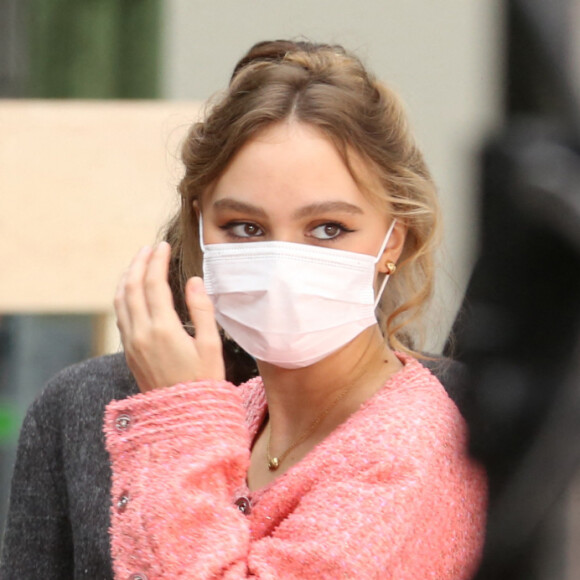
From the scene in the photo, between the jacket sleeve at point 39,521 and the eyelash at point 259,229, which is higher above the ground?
the eyelash at point 259,229

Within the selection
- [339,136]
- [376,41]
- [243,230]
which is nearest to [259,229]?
[243,230]

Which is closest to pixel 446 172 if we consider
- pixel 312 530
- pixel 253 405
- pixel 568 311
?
pixel 253 405

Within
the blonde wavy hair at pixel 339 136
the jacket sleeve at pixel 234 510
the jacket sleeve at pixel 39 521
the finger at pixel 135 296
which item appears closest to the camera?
the jacket sleeve at pixel 234 510

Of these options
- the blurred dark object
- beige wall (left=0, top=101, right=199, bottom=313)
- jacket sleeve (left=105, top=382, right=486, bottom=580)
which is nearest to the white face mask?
jacket sleeve (left=105, top=382, right=486, bottom=580)

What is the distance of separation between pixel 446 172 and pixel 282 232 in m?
2.93

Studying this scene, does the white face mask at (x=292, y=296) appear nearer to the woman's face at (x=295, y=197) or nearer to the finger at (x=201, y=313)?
the woman's face at (x=295, y=197)

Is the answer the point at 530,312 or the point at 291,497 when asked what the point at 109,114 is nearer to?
the point at 291,497

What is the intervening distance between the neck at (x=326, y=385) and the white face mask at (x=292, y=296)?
0.17 ft

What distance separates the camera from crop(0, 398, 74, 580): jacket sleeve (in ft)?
6.25

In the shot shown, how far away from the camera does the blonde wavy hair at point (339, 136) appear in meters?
1.77

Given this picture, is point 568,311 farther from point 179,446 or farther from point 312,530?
point 312,530

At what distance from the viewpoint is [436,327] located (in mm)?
2301

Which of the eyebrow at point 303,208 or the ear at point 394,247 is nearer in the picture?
the eyebrow at point 303,208

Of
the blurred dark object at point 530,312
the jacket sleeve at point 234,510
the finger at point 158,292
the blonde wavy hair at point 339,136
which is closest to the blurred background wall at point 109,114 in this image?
the blonde wavy hair at point 339,136
